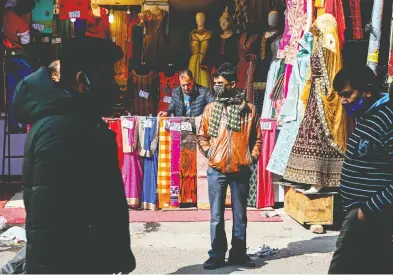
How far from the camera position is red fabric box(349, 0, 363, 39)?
772cm

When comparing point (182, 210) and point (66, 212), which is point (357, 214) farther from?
point (182, 210)

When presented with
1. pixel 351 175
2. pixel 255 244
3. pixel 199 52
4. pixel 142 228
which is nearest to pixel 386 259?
pixel 351 175

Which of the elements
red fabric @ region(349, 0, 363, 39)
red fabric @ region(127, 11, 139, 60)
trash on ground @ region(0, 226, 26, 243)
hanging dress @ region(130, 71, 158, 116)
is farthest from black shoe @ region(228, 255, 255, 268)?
red fabric @ region(127, 11, 139, 60)

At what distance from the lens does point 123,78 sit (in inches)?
408

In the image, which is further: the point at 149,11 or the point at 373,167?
the point at 149,11

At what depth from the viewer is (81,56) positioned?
275cm

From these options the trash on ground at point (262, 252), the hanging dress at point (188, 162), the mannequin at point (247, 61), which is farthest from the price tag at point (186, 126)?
the trash on ground at point (262, 252)

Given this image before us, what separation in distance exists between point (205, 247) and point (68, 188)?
12.9 feet

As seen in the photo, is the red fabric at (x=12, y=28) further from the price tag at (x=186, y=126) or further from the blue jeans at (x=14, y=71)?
the price tag at (x=186, y=126)

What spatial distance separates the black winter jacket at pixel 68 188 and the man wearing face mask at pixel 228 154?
9.34 feet

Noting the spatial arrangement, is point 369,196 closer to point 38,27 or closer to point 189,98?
point 189,98

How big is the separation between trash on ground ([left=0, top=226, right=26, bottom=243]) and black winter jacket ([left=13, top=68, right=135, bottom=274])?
3.96 meters

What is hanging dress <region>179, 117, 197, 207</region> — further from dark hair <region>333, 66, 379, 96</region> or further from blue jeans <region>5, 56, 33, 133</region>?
dark hair <region>333, 66, 379, 96</region>

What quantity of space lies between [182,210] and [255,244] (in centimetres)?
171
